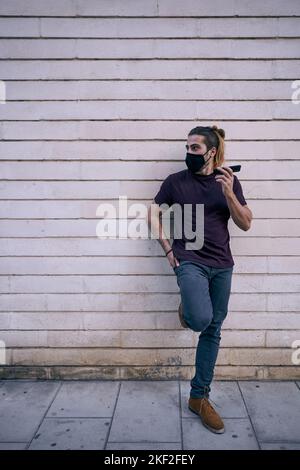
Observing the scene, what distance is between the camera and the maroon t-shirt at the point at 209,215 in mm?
2920

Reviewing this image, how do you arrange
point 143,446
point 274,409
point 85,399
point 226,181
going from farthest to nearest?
A: 1. point 85,399
2. point 274,409
3. point 226,181
4. point 143,446

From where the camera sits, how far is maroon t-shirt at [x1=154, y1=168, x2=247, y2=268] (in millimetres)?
2920

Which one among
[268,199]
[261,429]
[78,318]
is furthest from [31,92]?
[261,429]

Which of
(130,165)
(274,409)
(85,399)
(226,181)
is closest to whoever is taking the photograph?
(226,181)

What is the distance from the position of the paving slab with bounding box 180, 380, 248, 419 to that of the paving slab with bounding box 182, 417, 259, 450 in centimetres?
8

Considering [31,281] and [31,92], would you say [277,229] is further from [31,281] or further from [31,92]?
[31,92]

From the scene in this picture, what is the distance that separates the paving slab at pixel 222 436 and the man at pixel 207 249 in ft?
0.32

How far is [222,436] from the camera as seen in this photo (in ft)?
8.86

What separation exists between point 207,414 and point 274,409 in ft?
2.21

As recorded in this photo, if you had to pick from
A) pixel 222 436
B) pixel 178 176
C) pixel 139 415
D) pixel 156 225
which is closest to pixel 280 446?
pixel 222 436

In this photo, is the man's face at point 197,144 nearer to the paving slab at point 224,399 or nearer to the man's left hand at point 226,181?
the man's left hand at point 226,181

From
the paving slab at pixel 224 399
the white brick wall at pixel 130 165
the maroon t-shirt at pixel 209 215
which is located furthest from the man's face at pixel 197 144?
the paving slab at pixel 224 399

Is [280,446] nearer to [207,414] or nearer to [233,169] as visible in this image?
[207,414]

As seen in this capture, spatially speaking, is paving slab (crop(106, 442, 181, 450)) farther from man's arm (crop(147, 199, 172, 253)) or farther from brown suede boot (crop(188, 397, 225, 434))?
man's arm (crop(147, 199, 172, 253))
